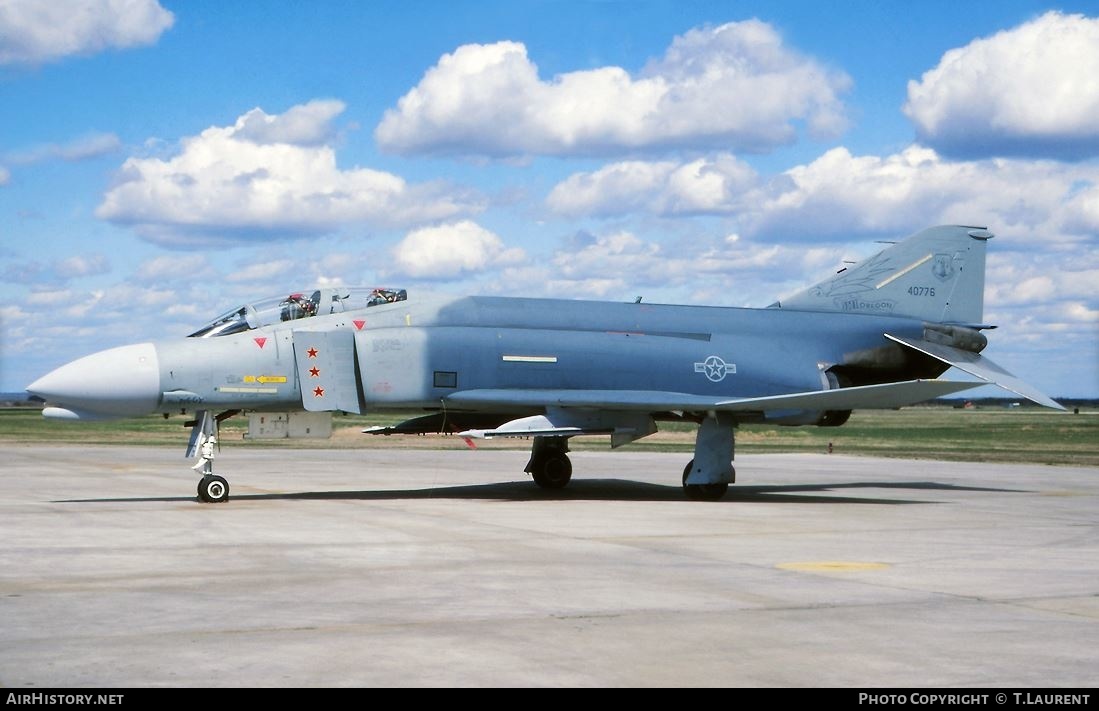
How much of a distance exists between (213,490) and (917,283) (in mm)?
13264

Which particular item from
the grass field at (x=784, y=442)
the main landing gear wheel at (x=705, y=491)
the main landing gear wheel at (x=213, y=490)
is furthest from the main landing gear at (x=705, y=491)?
the grass field at (x=784, y=442)

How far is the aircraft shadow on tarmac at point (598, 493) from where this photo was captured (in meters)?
19.4

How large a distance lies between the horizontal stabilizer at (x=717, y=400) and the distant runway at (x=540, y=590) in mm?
1562

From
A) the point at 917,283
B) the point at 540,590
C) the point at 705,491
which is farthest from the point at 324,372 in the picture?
the point at 917,283

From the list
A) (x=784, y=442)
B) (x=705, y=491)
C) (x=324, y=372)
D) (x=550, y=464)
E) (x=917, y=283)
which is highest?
(x=917, y=283)

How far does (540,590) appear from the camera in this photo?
958 centimetres

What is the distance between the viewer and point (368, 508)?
56.3ft

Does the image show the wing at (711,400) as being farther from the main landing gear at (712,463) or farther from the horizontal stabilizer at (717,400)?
the main landing gear at (712,463)

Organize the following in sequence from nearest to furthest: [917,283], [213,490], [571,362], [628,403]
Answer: [213,490] < [628,403] < [571,362] < [917,283]

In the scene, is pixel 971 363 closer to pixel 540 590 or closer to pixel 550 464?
pixel 550 464

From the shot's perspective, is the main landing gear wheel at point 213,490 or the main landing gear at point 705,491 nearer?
the main landing gear wheel at point 213,490

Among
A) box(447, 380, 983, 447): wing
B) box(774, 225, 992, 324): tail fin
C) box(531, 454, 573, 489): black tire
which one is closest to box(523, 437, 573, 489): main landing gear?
box(531, 454, 573, 489): black tire

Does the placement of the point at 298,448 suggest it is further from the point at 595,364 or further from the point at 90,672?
the point at 90,672

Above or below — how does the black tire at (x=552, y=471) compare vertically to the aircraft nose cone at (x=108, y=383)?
below
